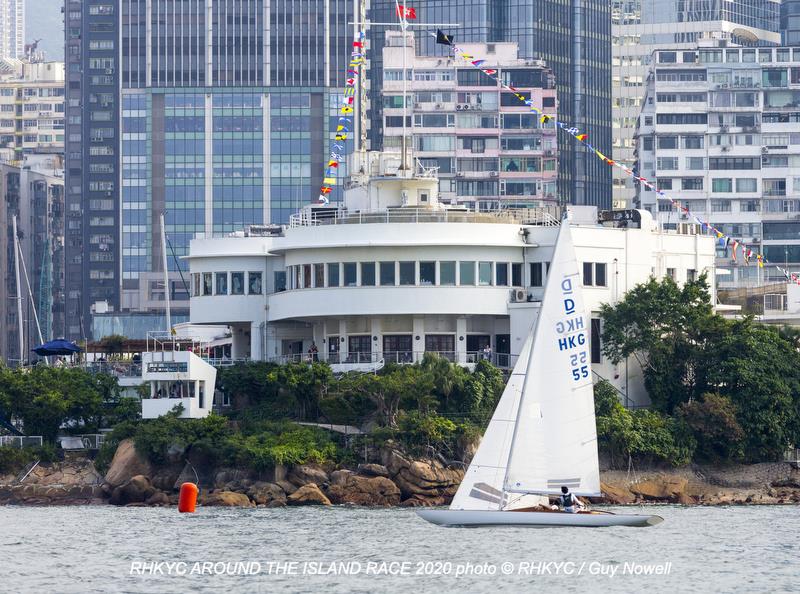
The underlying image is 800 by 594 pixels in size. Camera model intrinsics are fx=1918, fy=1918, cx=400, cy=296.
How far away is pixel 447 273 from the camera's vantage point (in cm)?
8869

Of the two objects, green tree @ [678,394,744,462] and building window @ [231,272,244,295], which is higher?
building window @ [231,272,244,295]

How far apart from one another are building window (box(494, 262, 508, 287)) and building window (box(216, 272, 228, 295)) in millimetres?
14518

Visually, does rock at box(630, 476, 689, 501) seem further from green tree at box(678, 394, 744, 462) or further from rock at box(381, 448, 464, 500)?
rock at box(381, 448, 464, 500)

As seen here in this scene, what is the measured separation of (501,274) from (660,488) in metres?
14.2

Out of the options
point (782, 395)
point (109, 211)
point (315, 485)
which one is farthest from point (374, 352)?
point (109, 211)

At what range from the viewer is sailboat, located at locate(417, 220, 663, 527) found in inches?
2377

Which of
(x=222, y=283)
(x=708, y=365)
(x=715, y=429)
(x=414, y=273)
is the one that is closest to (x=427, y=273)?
(x=414, y=273)

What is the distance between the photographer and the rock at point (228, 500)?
7656 cm

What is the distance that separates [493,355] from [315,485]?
49.2ft

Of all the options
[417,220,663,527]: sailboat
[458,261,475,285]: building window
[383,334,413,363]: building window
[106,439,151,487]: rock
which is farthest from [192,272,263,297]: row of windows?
[417,220,663,527]: sailboat

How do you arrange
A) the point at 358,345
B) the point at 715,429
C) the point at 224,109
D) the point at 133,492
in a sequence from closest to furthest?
the point at 133,492 < the point at 715,429 < the point at 358,345 < the point at 224,109

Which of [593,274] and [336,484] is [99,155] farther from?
[336,484]

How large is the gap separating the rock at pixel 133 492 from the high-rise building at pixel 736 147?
301 feet

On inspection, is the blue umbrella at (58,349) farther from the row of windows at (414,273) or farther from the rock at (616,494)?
the rock at (616,494)
